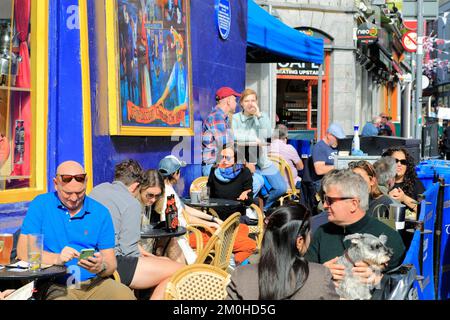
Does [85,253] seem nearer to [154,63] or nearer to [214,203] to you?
[214,203]

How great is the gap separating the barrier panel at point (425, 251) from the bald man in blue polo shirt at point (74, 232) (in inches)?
70.2

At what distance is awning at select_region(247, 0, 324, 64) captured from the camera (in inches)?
553

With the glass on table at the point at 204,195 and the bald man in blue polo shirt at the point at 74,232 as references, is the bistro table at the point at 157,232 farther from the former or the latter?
the glass on table at the point at 204,195

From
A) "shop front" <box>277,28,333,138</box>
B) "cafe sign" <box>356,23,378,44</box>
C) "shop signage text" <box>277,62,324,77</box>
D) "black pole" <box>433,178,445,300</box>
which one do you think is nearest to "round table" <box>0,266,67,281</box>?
"black pole" <box>433,178,445,300</box>

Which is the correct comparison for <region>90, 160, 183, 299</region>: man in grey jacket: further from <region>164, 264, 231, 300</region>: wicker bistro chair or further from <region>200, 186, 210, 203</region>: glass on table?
<region>200, 186, 210, 203</region>: glass on table


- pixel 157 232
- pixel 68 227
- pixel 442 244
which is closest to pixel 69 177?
pixel 68 227

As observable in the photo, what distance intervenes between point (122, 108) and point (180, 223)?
128 cm

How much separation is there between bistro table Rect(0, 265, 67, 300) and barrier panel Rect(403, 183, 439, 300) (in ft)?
6.64

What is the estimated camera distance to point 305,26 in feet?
80.6

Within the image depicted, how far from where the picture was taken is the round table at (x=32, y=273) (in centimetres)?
484

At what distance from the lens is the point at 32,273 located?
493 centimetres

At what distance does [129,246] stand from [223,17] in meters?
6.64

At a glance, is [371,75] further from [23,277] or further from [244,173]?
[23,277]
